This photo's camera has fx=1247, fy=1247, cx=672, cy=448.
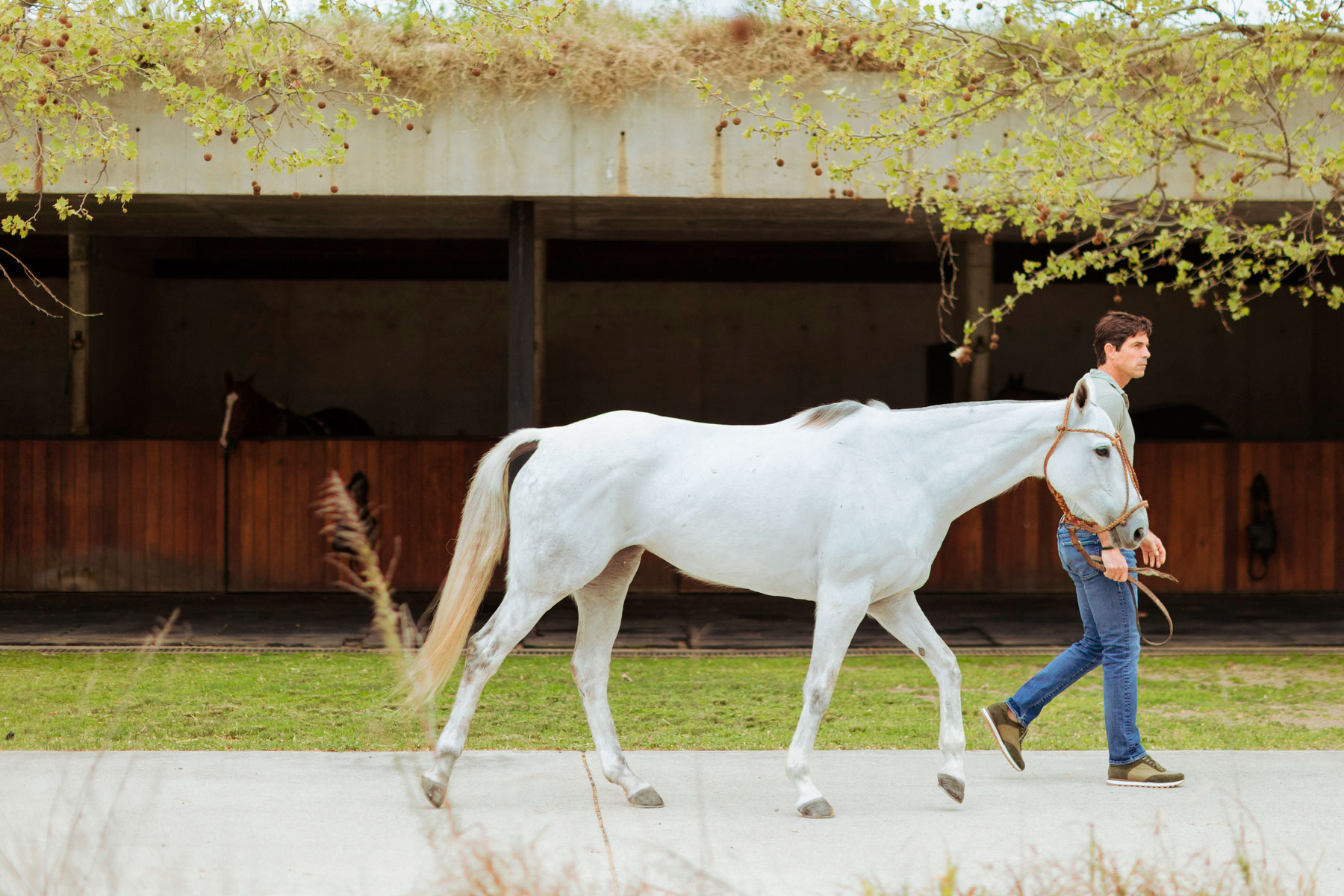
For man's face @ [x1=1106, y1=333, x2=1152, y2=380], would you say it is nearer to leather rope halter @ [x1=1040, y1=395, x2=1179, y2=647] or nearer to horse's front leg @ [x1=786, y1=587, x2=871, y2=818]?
leather rope halter @ [x1=1040, y1=395, x2=1179, y2=647]

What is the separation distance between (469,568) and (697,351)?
41.6ft

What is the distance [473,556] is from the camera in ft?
15.3

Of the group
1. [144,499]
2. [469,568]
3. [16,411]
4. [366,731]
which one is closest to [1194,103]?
[469,568]

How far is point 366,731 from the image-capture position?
6.30 m

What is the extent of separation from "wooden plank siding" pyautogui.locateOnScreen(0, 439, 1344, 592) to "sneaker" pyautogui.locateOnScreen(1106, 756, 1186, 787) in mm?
7662

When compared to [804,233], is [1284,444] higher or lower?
lower

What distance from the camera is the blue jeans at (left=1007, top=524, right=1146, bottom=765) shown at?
188 inches

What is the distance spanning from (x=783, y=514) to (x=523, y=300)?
5360 millimetres

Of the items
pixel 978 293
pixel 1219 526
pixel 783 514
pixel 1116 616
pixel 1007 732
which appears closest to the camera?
pixel 783 514

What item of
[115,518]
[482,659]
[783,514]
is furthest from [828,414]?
[115,518]

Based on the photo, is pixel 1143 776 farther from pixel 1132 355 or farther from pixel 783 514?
pixel 783 514

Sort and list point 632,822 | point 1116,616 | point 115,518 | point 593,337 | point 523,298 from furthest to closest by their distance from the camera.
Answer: point 593,337 < point 115,518 < point 523,298 < point 1116,616 < point 632,822

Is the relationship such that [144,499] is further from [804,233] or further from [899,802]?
[899,802]

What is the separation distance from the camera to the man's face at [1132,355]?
4777mm
